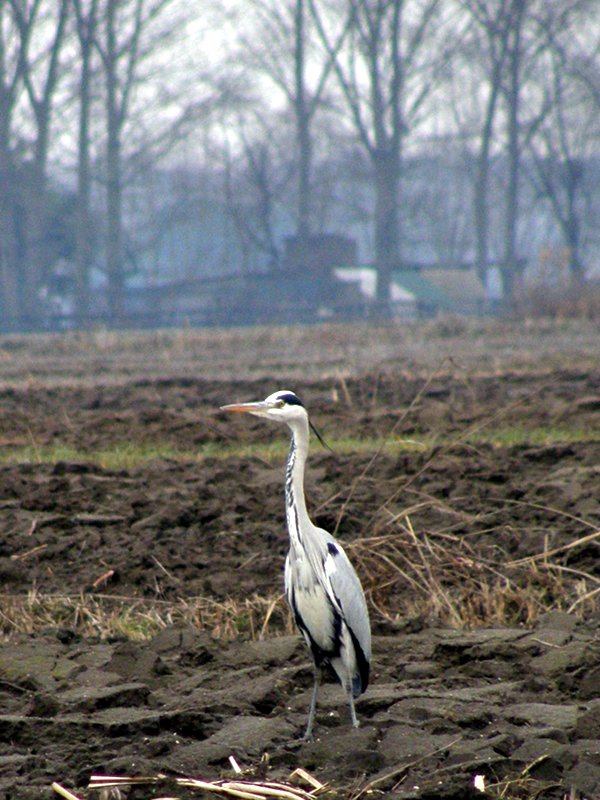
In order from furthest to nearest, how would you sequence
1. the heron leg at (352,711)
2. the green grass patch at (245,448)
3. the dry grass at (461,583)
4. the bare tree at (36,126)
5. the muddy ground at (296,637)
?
the bare tree at (36,126)
the green grass patch at (245,448)
the dry grass at (461,583)
the heron leg at (352,711)
the muddy ground at (296,637)

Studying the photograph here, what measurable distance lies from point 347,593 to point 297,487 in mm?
450

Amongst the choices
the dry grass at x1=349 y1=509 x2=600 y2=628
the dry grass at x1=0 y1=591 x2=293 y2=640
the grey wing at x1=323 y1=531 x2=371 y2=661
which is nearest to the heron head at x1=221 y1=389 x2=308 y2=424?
the grey wing at x1=323 y1=531 x2=371 y2=661

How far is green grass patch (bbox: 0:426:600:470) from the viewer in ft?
36.2

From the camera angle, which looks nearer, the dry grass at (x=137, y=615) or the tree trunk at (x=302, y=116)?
the dry grass at (x=137, y=615)

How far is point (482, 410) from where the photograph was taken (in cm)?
1308

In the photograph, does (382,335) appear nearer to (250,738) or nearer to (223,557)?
(223,557)

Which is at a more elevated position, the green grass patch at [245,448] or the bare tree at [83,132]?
the bare tree at [83,132]

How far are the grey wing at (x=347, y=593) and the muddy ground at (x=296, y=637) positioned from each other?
1.11ft

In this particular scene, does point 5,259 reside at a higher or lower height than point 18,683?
higher

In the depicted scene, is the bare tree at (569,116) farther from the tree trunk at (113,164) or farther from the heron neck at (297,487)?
the heron neck at (297,487)

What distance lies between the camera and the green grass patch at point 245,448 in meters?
11.0

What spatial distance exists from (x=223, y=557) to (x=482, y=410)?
605cm

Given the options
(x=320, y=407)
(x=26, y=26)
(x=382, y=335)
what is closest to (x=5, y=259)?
(x=26, y=26)

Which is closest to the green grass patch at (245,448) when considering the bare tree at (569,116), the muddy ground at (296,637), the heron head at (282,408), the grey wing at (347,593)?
the muddy ground at (296,637)
